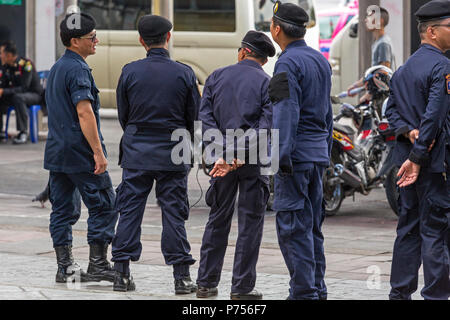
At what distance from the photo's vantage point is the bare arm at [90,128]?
7621 mm

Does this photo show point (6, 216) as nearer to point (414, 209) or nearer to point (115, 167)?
point (115, 167)

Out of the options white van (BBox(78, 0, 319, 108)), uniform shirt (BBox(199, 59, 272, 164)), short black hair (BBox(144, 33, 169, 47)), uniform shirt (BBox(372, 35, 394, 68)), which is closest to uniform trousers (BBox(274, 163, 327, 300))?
uniform shirt (BBox(199, 59, 272, 164))

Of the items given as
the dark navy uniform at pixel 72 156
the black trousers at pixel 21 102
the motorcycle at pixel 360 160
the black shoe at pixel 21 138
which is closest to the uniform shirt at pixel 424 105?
the dark navy uniform at pixel 72 156

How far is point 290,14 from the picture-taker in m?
6.80

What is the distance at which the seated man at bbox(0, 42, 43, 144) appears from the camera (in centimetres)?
1741

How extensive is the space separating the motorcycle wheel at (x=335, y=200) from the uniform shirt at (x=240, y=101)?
401 centimetres

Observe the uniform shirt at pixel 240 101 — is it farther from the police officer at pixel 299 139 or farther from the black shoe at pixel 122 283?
the black shoe at pixel 122 283

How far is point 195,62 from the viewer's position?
20.1 m

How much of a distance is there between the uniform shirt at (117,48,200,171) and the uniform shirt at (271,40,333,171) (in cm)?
93

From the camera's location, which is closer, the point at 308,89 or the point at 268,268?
the point at 308,89

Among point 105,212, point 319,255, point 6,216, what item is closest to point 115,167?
point 6,216

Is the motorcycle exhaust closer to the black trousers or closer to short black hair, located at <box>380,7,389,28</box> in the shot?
short black hair, located at <box>380,7,389,28</box>

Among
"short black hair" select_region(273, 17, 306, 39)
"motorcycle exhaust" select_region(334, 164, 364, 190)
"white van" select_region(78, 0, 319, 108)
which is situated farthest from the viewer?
"white van" select_region(78, 0, 319, 108)

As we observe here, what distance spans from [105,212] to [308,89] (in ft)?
6.17
